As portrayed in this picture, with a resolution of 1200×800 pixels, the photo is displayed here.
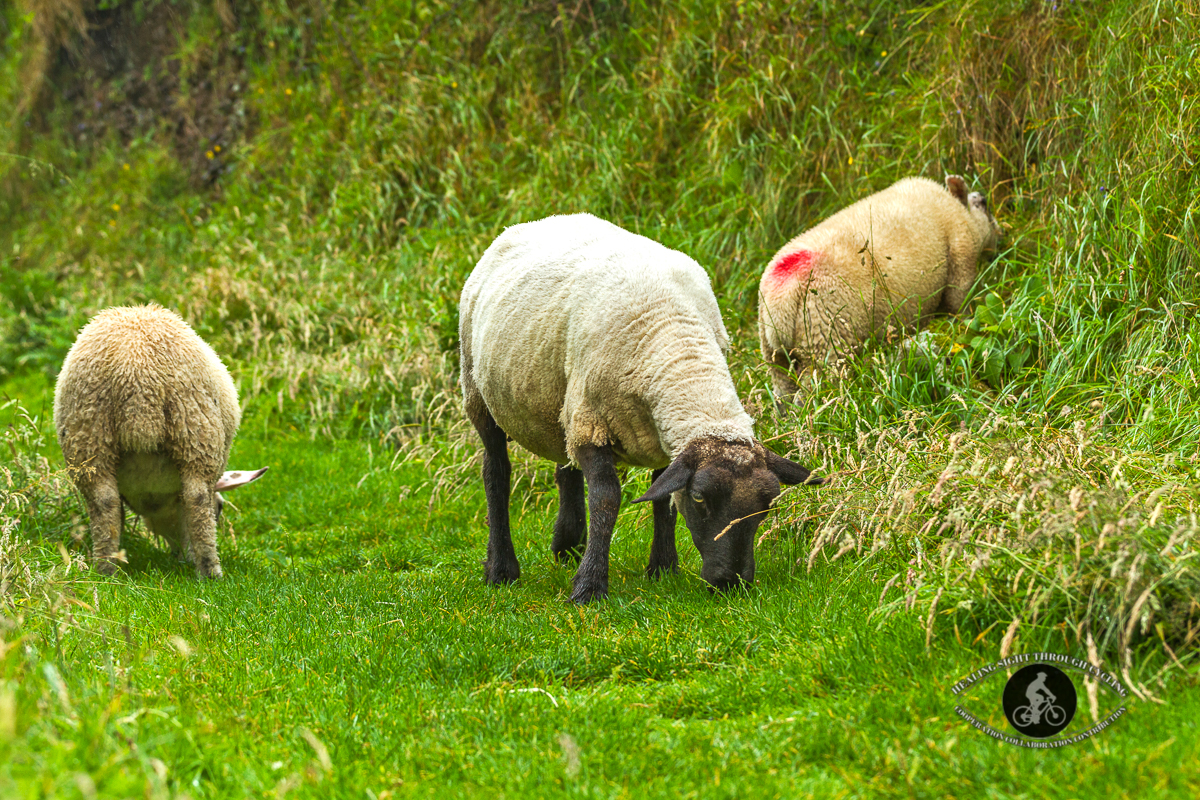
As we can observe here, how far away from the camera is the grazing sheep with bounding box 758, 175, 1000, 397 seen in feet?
22.2

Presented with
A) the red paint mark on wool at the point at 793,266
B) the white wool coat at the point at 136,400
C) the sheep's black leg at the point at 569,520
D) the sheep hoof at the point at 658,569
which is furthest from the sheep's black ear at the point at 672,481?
the white wool coat at the point at 136,400

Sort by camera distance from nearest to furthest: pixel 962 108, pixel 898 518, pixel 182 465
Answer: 1. pixel 898 518
2. pixel 182 465
3. pixel 962 108

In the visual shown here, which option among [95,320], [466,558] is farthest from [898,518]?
[95,320]

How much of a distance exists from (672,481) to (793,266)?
3092 millimetres

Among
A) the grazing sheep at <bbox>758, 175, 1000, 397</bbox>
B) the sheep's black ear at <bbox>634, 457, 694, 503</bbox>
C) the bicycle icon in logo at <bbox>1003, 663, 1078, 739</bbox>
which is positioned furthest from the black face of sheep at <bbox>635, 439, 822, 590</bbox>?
the grazing sheep at <bbox>758, 175, 1000, 397</bbox>

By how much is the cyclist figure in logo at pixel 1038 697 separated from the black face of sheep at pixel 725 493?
145 cm

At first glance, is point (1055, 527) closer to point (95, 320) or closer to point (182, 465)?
point (182, 465)

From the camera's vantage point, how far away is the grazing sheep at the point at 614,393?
4.51m

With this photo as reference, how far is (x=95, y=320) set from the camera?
19.7 ft

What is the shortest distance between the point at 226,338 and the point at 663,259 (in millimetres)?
6623

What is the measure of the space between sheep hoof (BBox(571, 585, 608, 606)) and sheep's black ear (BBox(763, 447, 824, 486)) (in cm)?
102

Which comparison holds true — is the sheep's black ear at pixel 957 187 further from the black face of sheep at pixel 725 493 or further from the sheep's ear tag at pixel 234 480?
the sheep's ear tag at pixel 234 480

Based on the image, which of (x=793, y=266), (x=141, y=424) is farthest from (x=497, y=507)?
(x=793, y=266)

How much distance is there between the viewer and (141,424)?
560 cm
